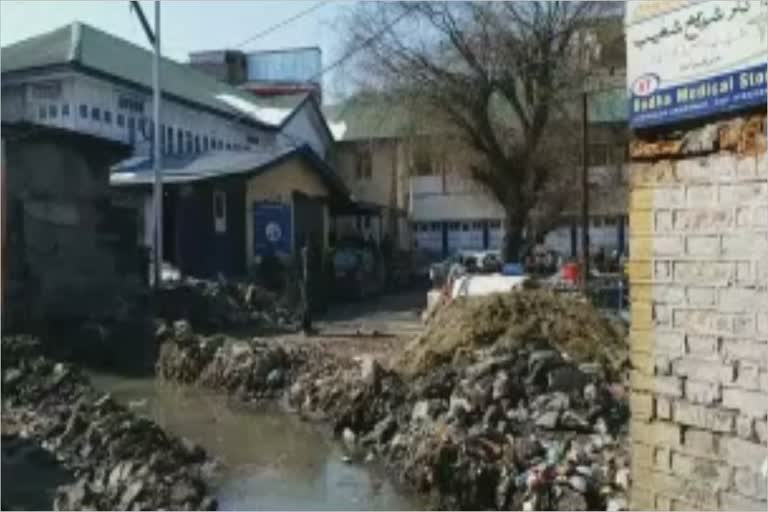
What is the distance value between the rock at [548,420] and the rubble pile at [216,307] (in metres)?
11.7

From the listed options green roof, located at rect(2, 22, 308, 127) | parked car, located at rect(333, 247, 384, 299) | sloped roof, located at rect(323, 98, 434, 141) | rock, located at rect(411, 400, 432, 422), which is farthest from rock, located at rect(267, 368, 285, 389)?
sloped roof, located at rect(323, 98, 434, 141)

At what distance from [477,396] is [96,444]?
146 inches

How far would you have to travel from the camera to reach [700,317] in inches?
157

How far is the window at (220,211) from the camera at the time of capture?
A: 2712 cm

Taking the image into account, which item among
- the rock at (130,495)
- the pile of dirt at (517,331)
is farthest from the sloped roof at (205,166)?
the rock at (130,495)

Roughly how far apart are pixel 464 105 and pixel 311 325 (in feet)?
34.1

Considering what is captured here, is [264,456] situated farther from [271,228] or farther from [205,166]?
[271,228]

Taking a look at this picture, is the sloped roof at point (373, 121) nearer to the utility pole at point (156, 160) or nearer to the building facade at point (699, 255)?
the utility pole at point (156, 160)

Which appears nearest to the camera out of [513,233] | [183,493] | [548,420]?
[183,493]

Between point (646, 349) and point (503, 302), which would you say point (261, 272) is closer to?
point (503, 302)

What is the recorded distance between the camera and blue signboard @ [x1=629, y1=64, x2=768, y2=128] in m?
3.71

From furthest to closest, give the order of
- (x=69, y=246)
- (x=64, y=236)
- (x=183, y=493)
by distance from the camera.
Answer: (x=69, y=246), (x=64, y=236), (x=183, y=493)

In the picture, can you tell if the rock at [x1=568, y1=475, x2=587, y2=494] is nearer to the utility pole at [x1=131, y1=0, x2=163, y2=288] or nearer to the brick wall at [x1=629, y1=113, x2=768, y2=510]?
the brick wall at [x1=629, y1=113, x2=768, y2=510]

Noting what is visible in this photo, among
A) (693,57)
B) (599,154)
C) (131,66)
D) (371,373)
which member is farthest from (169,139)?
(693,57)
